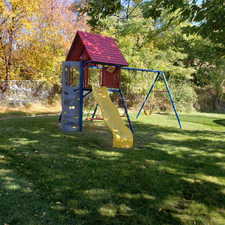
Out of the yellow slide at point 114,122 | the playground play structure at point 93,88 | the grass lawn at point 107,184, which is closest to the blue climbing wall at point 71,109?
the playground play structure at point 93,88

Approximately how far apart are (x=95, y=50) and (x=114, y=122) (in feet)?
9.58

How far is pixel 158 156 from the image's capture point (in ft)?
18.2

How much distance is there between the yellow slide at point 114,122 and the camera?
20.4 ft

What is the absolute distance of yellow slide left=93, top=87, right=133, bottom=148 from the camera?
20.4ft

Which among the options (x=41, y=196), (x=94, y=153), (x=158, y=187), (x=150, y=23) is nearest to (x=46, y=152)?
(x=94, y=153)

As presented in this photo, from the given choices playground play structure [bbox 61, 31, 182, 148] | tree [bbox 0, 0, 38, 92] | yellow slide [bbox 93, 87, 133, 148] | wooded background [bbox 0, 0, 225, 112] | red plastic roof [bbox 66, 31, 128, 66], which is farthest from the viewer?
wooded background [bbox 0, 0, 225, 112]

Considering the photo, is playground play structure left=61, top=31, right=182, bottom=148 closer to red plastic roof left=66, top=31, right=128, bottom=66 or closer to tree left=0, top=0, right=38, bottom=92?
red plastic roof left=66, top=31, right=128, bottom=66

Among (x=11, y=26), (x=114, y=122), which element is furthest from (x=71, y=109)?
(x=11, y=26)

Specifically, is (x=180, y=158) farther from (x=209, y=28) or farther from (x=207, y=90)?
(x=207, y=90)

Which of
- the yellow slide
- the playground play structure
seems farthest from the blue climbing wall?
the yellow slide

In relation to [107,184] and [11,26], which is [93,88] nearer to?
[107,184]

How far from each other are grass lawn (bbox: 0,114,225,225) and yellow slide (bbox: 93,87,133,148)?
0.29 metres

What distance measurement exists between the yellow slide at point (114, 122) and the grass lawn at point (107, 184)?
0.94 feet

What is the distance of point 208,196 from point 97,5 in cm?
372
